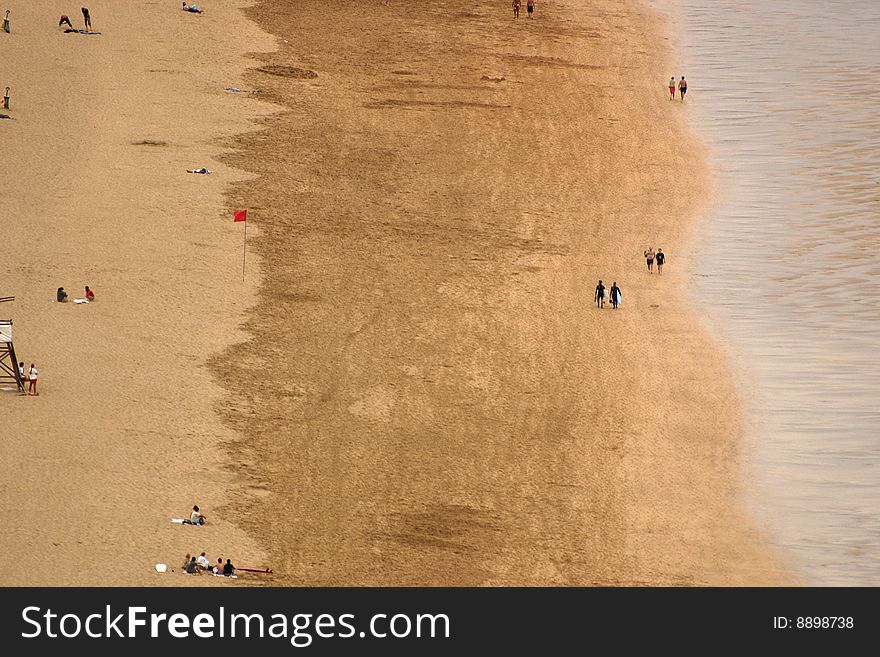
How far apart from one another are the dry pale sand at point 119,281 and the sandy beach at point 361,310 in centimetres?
12

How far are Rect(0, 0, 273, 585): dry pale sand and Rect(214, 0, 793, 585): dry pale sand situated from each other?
1.44 metres

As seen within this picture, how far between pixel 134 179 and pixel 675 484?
27265 mm

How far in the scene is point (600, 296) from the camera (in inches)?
→ 2060

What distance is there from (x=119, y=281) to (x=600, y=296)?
16.0m

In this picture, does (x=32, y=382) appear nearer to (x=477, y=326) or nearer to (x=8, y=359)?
(x=8, y=359)

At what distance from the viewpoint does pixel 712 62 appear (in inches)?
3036

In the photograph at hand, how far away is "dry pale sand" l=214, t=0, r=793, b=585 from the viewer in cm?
3872

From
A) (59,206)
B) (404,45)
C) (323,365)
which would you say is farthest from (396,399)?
(404,45)

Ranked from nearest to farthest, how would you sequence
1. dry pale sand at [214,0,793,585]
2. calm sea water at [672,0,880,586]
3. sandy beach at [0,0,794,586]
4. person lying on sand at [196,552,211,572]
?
person lying on sand at [196,552,211,572] < sandy beach at [0,0,794,586] < dry pale sand at [214,0,793,585] < calm sea water at [672,0,880,586]

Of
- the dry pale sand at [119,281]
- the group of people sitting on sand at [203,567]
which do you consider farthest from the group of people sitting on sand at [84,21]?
the group of people sitting on sand at [203,567]

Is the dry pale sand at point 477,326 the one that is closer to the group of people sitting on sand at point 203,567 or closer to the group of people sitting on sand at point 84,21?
the group of people sitting on sand at point 203,567

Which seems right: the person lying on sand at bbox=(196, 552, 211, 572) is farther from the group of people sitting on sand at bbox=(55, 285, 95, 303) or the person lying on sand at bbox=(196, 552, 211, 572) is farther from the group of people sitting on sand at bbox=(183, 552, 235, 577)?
the group of people sitting on sand at bbox=(55, 285, 95, 303)

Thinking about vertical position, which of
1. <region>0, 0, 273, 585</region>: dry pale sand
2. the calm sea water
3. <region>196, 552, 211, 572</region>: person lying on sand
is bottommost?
the calm sea water

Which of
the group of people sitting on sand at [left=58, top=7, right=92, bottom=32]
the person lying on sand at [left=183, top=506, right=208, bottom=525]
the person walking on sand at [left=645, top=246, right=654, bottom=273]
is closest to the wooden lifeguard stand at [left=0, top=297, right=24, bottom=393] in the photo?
the person lying on sand at [left=183, top=506, right=208, bottom=525]
